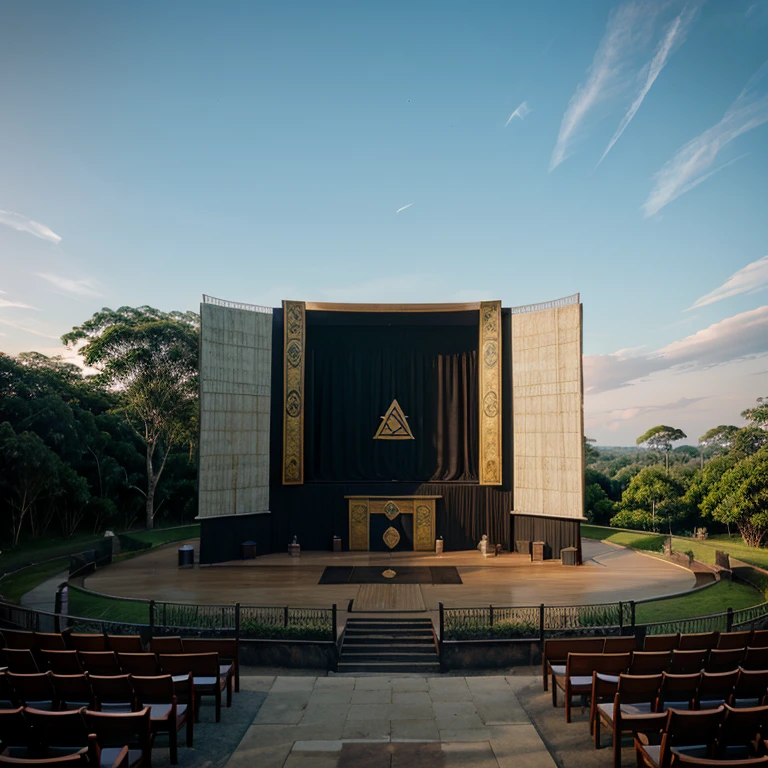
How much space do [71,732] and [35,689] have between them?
1.36 metres

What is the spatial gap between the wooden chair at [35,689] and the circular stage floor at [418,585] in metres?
9.49

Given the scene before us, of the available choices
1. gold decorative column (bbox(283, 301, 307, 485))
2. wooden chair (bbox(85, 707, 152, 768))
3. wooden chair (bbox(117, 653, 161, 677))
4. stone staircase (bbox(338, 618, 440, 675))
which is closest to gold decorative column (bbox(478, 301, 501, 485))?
gold decorative column (bbox(283, 301, 307, 485))

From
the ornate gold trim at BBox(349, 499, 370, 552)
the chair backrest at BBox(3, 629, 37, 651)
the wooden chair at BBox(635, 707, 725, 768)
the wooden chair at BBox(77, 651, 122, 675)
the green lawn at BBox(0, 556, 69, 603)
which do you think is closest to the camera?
the wooden chair at BBox(635, 707, 725, 768)

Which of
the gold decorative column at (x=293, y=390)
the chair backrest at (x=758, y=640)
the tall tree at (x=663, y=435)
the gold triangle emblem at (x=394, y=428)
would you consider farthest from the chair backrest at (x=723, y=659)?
the tall tree at (x=663, y=435)

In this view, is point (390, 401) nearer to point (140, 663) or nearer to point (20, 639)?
point (20, 639)

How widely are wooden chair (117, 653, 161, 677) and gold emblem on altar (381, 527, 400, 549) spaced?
58.9 feet

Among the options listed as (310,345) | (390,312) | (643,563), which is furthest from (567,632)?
(310,345)

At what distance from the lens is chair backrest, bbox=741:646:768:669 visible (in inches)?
297

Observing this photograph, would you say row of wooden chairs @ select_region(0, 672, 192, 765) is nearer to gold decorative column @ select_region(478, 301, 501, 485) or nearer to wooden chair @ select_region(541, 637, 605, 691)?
wooden chair @ select_region(541, 637, 605, 691)

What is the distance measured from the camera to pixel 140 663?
279 inches

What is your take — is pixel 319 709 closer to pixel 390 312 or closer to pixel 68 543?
pixel 390 312

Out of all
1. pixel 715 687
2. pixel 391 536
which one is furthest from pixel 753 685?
pixel 391 536

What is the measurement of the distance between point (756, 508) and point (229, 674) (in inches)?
1156

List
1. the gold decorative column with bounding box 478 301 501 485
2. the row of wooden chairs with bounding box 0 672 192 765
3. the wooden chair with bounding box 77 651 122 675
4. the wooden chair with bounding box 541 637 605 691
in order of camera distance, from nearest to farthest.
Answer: the row of wooden chairs with bounding box 0 672 192 765 → the wooden chair with bounding box 77 651 122 675 → the wooden chair with bounding box 541 637 605 691 → the gold decorative column with bounding box 478 301 501 485
